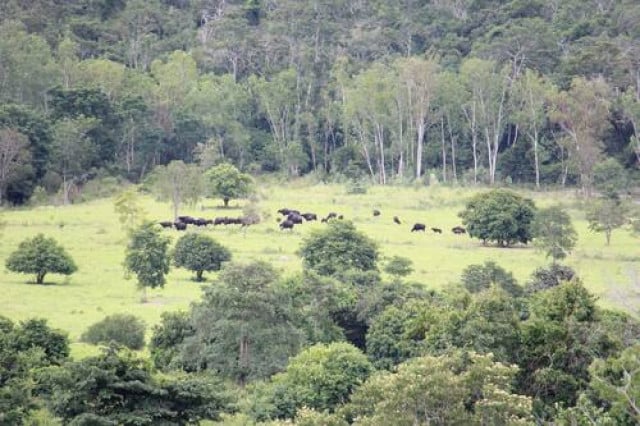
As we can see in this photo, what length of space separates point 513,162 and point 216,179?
23233 millimetres

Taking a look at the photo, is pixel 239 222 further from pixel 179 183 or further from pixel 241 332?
pixel 241 332

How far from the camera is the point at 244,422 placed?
23922mm

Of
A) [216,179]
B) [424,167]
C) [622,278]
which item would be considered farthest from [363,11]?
[622,278]

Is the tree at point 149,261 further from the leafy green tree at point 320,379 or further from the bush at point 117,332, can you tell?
the leafy green tree at point 320,379

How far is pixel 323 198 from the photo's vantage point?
6294 cm

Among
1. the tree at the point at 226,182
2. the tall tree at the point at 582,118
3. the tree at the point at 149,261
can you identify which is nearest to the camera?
the tree at the point at 149,261

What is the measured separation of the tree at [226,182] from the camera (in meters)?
57.1

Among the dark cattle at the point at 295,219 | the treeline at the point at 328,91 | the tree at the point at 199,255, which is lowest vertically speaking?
the tree at the point at 199,255

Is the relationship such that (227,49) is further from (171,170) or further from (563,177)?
(171,170)

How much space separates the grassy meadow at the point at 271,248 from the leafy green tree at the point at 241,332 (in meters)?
2.94

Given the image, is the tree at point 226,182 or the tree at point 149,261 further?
the tree at point 226,182

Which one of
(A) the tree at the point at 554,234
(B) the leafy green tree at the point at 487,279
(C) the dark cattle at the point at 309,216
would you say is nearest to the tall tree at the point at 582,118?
(C) the dark cattle at the point at 309,216

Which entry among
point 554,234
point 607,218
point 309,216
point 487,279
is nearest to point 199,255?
point 487,279

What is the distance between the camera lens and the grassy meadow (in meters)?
34.1
